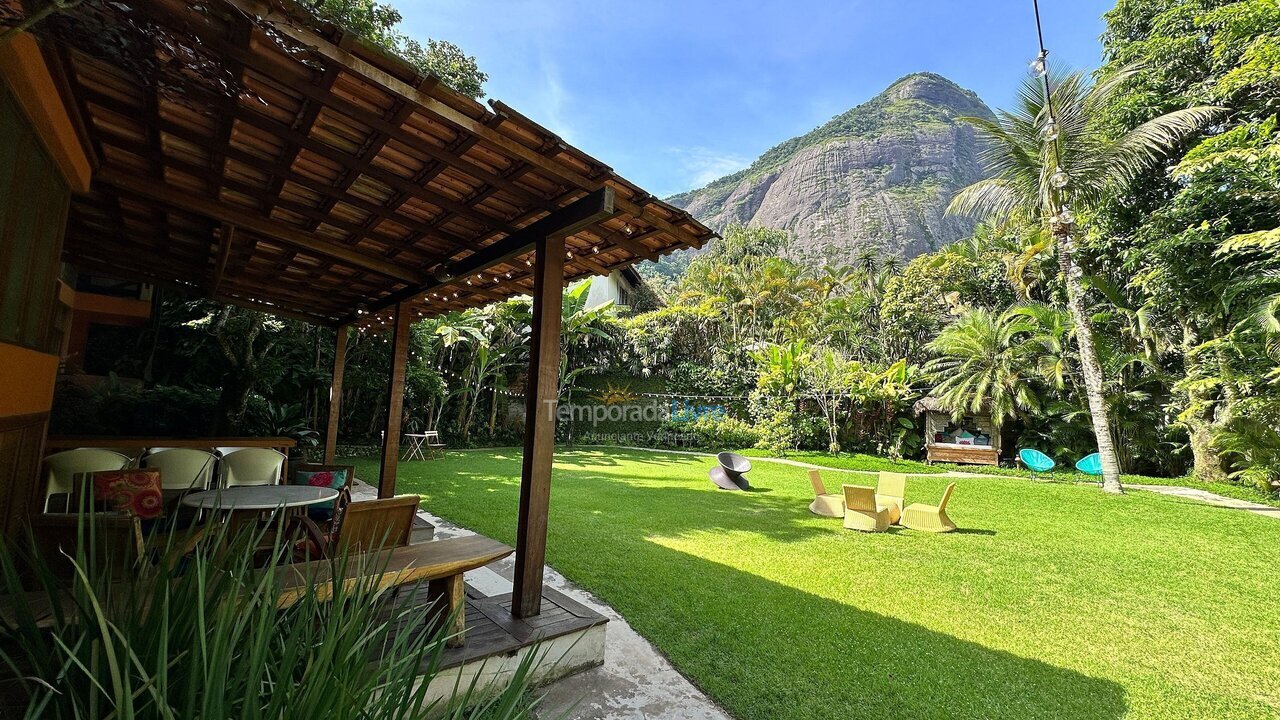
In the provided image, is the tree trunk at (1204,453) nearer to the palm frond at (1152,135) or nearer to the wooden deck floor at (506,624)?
the palm frond at (1152,135)

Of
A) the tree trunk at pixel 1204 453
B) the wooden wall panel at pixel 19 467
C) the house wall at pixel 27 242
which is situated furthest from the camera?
the tree trunk at pixel 1204 453

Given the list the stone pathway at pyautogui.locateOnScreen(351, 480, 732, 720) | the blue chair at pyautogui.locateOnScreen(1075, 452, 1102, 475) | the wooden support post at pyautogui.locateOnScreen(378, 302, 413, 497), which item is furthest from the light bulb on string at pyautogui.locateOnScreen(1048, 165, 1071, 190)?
the wooden support post at pyautogui.locateOnScreen(378, 302, 413, 497)

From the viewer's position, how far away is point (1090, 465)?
13.6m

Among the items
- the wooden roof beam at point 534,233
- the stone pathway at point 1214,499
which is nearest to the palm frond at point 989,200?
the stone pathway at point 1214,499

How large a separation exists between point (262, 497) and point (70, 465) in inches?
94.4

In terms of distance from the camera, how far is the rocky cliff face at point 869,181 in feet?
182

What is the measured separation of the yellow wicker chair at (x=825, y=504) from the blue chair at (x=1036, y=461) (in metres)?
9.98

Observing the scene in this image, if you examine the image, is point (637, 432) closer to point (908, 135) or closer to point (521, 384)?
point (521, 384)

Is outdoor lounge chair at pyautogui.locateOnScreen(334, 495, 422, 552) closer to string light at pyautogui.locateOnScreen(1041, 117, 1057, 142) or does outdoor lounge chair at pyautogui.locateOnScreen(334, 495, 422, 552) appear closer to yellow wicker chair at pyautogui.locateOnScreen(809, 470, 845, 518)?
yellow wicker chair at pyautogui.locateOnScreen(809, 470, 845, 518)

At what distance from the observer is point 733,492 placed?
9.63 metres

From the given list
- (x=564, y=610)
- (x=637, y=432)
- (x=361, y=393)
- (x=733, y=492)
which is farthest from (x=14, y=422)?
(x=637, y=432)

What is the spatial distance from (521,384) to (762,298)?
35.2 feet

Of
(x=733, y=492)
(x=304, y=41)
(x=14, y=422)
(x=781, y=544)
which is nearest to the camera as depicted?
(x=304, y=41)

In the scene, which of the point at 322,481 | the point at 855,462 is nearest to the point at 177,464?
the point at 322,481
